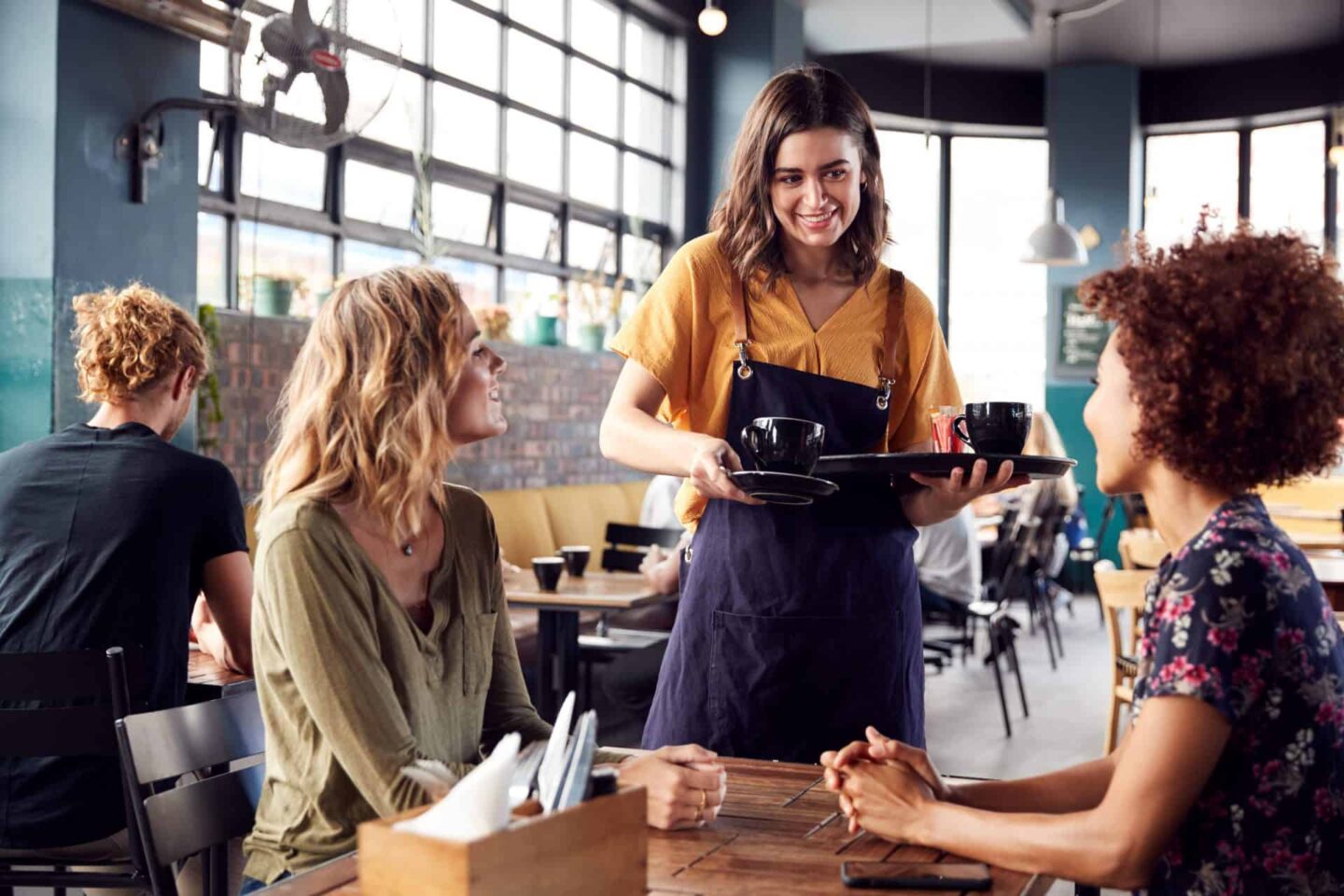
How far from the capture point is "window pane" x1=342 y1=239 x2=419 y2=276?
6.46 metres

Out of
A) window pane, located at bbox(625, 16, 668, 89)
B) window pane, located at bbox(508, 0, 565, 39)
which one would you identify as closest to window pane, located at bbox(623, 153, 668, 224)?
window pane, located at bbox(625, 16, 668, 89)

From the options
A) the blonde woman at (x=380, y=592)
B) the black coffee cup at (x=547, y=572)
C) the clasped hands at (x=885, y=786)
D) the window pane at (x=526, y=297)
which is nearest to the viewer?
the clasped hands at (x=885, y=786)

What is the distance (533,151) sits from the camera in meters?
7.96

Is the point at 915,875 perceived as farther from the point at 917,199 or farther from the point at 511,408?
the point at 917,199

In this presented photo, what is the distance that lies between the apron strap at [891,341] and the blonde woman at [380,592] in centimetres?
63

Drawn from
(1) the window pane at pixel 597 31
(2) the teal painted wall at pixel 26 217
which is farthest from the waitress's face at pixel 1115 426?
(1) the window pane at pixel 597 31

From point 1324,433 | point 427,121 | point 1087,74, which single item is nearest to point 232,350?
point 427,121

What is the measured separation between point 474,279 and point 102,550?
16.4 feet

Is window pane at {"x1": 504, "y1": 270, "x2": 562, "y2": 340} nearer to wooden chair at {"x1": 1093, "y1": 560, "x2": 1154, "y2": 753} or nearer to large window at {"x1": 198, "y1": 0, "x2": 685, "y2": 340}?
large window at {"x1": 198, "y1": 0, "x2": 685, "y2": 340}

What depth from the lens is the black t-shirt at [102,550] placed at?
2541 millimetres

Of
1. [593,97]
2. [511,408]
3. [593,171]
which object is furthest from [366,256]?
[593,97]

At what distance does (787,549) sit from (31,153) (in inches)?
131

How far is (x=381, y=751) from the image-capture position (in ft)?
4.87

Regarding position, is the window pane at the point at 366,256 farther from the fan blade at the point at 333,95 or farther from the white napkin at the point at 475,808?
the white napkin at the point at 475,808
